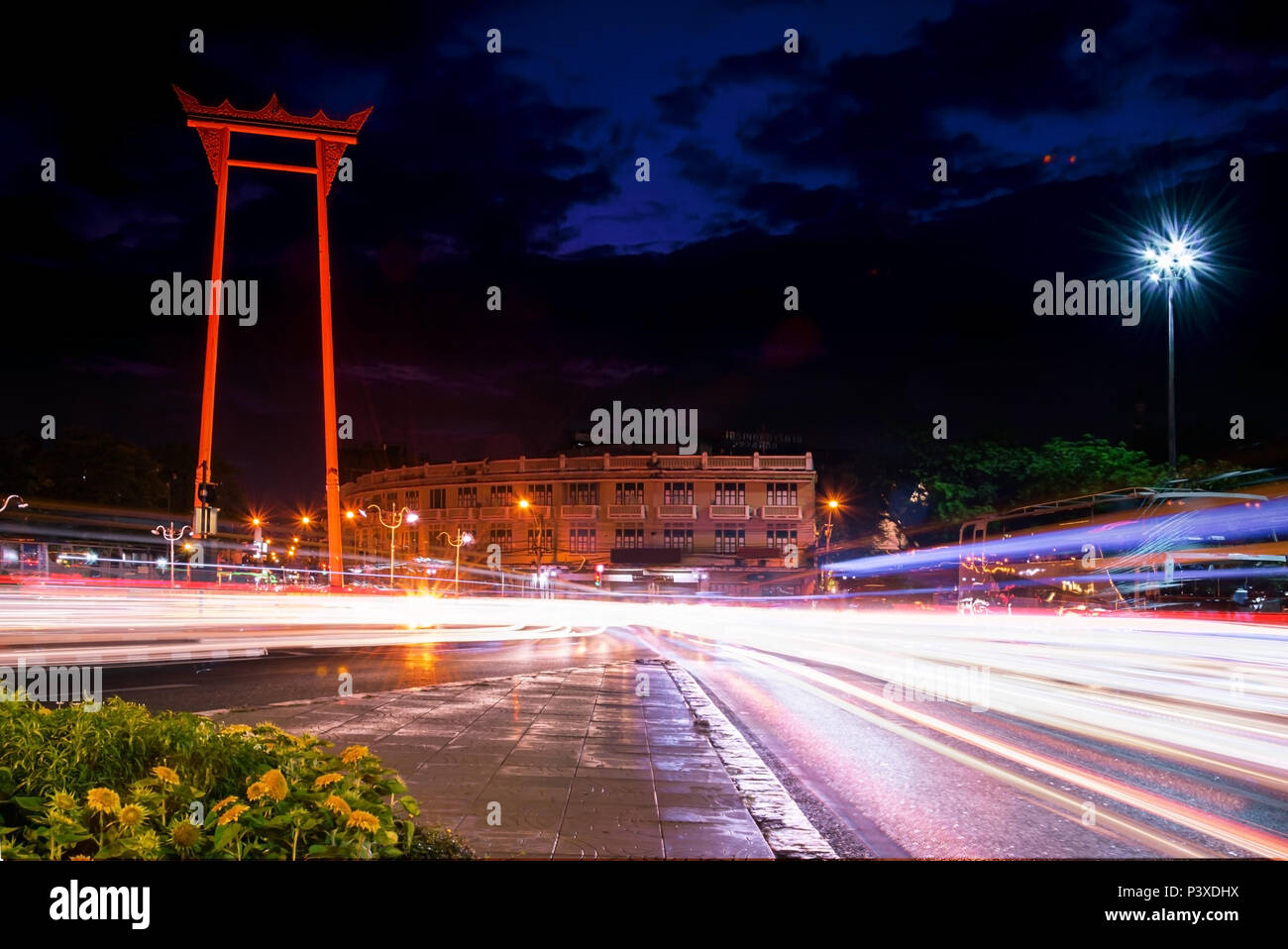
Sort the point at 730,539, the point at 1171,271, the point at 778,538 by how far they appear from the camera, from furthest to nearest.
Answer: the point at 730,539
the point at 778,538
the point at 1171,271

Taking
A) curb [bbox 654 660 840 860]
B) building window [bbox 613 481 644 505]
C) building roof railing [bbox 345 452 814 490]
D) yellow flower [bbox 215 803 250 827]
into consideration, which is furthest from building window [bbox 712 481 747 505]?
yellow flower [bbox 215 803 250 827]

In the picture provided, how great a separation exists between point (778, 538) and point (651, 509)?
1266cm

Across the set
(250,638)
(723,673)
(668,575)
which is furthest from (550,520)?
(723,673)

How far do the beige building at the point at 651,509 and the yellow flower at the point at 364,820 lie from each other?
288 feet

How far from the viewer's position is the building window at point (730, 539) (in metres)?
93.9

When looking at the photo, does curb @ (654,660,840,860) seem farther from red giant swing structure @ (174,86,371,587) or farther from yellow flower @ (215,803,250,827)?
red giant swing structure @ (174,86,371,587)

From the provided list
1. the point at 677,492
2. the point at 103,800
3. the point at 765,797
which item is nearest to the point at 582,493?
the point at 677,492

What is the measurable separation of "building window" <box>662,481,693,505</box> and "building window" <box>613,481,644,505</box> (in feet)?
7.68

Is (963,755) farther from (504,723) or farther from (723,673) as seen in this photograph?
(723,673)

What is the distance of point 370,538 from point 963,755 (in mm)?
120198

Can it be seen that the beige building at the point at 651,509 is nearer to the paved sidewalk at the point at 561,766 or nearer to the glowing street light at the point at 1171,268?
the glowing street light at the point at 1171,268

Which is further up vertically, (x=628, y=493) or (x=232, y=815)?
(x=628, y=493)

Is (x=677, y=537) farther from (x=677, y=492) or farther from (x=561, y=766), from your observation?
(x=561, y=766)

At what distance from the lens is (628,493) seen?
96.8 m
